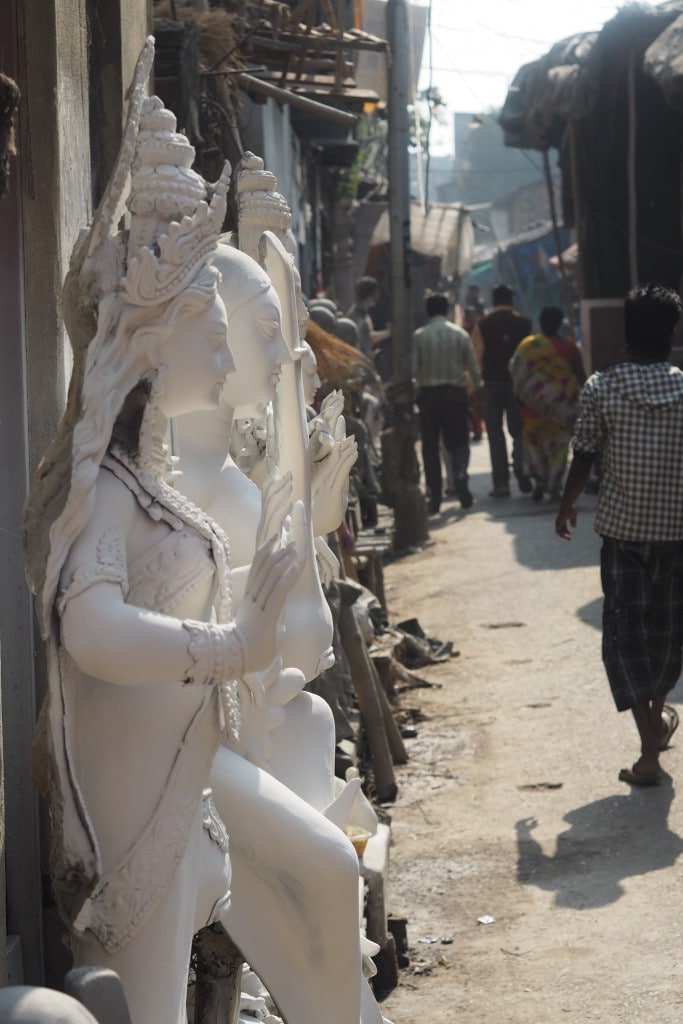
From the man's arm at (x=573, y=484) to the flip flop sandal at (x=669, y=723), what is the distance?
96cm

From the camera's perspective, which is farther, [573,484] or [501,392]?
[501,392]

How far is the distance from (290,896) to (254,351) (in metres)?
1.23

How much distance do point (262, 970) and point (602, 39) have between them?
1146 cm

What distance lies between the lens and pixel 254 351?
11.9 feet

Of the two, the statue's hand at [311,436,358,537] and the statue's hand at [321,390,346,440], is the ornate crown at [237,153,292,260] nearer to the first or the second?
the statue's hand at [321,390,346,440]

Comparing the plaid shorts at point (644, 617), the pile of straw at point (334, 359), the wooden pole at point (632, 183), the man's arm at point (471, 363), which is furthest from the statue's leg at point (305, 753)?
the man's arm at point (471, 363)

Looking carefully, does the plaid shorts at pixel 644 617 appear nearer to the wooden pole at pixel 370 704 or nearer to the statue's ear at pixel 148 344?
the wooden pole at pixel 370 704

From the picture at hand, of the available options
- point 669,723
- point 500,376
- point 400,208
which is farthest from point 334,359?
point 500,376

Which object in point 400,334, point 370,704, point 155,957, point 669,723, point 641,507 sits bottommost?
point 669,723

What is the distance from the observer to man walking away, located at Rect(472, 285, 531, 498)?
15484 mm

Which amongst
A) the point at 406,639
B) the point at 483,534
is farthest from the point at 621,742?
the point at 483,534

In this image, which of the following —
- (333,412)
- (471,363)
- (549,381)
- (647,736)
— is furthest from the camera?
(471,363)

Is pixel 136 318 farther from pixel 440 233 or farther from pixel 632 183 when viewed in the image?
pixel 440 233

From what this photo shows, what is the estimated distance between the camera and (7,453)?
3.90m
